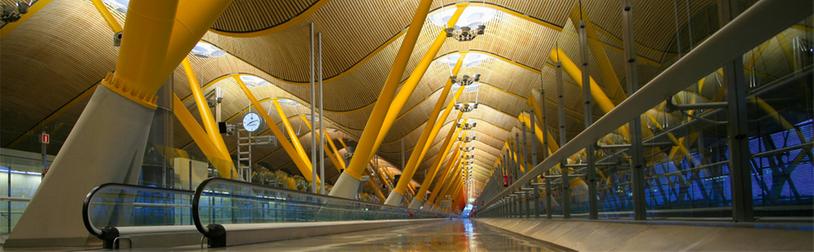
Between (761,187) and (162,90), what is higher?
(162,90)

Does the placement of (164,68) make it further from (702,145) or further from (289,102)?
(289,102)

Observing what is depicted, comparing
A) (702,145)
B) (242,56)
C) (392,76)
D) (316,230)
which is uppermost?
(242,56)

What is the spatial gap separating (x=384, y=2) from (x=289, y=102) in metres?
22.5

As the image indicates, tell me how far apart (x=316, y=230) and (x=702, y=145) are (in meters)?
9.80

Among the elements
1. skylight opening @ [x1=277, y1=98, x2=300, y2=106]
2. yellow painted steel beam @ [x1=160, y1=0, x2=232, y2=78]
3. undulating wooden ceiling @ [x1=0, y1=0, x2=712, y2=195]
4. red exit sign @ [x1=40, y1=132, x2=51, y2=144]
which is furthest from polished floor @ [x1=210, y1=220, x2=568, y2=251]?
skylight opening @ [x1=277, y1=98, x2=300, y2=106]

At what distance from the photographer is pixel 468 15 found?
34156mm

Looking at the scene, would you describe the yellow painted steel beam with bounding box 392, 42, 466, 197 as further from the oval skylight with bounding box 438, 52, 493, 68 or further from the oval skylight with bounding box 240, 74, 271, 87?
the oval skylight with bounding box 240, 74, 271, 87

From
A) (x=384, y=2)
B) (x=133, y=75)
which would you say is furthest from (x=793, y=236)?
(x=384, y=2)

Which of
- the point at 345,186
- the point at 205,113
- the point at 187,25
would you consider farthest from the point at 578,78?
the point at 205,113

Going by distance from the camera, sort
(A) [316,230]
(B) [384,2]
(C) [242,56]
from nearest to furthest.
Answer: (A) [316,230]
(B) [384,2]
(C) [242,56]

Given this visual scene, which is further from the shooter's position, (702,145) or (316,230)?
(316,230)

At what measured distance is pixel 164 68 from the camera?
30.8 feet

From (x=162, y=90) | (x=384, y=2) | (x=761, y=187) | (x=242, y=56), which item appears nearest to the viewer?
(x=761, y=187)

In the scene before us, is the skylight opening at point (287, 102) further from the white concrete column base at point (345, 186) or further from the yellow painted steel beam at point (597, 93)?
the yellow painted steel beam at point (597, 93)
